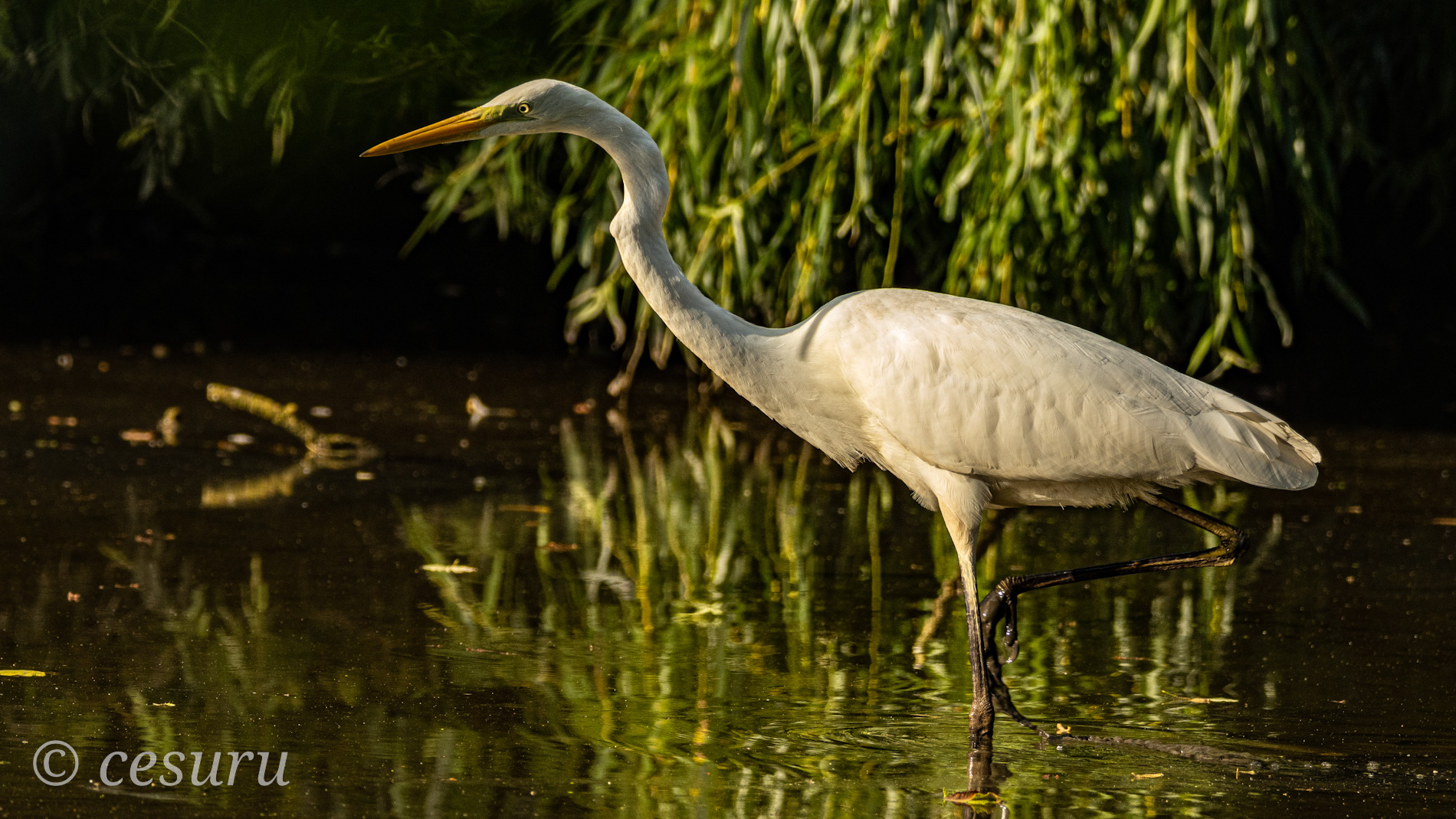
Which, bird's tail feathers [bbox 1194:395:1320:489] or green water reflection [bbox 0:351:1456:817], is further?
bird's tail feathers [bbox 1194:395:1320:489]

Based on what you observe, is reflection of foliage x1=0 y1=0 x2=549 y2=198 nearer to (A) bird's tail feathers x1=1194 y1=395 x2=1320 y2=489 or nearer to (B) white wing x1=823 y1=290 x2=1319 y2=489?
(B) white wing x1=823 y1=290 x2=1319 y2=489

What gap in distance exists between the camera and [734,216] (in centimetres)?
859

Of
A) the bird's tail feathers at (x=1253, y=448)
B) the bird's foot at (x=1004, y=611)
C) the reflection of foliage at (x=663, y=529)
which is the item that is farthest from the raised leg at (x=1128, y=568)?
the reflection of foliage at (x=663, y=529)

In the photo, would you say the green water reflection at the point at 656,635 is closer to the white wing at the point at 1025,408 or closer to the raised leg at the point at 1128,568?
the raised leg at the point at 1128,568

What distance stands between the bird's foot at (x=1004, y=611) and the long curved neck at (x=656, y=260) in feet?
2.77

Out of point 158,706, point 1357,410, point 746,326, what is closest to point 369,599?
point 158,706

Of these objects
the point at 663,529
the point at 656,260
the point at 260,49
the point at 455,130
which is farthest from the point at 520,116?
the point at 260,49

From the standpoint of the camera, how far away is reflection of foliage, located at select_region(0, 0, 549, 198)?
8.34 metres

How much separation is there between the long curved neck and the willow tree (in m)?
3.56

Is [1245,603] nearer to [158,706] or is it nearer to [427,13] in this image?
[158,706]

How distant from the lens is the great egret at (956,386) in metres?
4.39

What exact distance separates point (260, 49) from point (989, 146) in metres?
3.60

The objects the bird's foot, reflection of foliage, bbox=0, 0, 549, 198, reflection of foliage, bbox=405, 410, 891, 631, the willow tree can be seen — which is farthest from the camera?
reflection of foliage, bbox=0, 0, 549, 198

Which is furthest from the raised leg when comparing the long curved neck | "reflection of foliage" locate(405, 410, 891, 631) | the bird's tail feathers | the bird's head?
the bird's head
